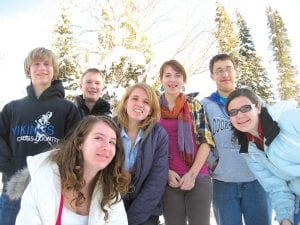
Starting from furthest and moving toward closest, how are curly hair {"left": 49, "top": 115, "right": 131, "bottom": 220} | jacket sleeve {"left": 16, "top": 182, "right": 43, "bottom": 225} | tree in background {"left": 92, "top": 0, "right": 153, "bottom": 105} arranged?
1. tree in background {"left": 92, "top": 0, "right": 153, "bottom": 105}
2. curly hair {"left": 49, "top": 115, "right": 131, "bottom": 220}
3. jacket sleeve {"left": 16, "top": 182, "right": 43, "bottom": 225}

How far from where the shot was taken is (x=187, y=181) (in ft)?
11.2

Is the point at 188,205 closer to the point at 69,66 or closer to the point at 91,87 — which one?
the point at 91,87

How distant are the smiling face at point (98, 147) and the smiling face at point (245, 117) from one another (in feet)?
4.23

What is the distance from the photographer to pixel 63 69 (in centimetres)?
1334

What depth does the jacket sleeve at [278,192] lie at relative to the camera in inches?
118

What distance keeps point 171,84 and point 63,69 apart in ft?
34.2

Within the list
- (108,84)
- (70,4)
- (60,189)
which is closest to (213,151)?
(60,189)

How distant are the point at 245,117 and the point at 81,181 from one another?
1712 millimetres

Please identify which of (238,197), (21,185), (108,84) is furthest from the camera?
(108,84)

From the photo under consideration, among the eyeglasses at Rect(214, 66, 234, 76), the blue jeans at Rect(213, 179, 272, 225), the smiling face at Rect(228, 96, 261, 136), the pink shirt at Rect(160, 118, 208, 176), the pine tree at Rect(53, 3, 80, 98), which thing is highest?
the pine tree at Rect(53, 3, 80, 98)

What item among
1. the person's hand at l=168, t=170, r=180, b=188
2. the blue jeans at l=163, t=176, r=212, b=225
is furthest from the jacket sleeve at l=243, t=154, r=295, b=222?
the person's hand at l=168, t=170, r=180, b=188

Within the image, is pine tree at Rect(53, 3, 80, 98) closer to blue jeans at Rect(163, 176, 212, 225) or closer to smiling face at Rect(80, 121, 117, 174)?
blue jeans at Rect(163, 176, 212, 225)

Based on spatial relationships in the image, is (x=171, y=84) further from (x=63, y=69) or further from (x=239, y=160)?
(x=63, y=69)

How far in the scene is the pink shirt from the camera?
3.59m
